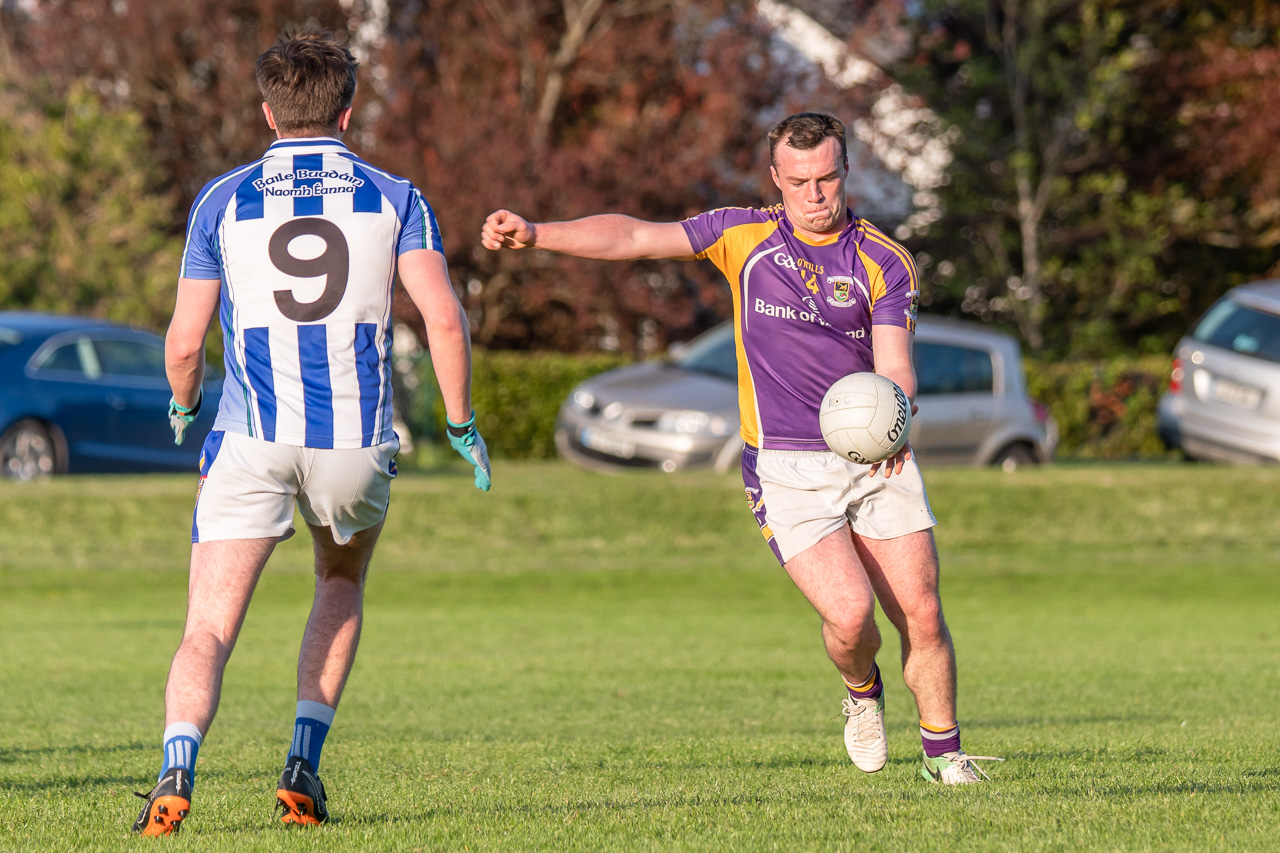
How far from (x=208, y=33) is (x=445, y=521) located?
11.9 meters

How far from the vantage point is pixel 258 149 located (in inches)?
941

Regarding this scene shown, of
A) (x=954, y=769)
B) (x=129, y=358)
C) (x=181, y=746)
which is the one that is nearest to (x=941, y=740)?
(x=954, y=769)

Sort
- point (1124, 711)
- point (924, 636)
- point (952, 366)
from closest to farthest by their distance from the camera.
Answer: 1. point (924, 636)
2. point (1124, 711)
3. point (952, 366)

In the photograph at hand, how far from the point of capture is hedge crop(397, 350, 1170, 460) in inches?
850

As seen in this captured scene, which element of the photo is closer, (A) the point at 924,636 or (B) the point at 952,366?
(A) the point at 924,636

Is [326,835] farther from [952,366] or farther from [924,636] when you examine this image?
[952,366]

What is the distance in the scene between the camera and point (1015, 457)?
1731cm

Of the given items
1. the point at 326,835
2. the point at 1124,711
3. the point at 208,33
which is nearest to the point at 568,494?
the point at 1124,711

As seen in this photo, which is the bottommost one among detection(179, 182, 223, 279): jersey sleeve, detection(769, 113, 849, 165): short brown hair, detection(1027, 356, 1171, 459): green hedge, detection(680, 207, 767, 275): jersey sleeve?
detection(1027, 356, 1171, 459): green hedge

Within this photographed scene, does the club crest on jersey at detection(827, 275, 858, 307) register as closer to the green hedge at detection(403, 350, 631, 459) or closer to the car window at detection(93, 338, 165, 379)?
the car window at detection(93, 338, 165, 379)

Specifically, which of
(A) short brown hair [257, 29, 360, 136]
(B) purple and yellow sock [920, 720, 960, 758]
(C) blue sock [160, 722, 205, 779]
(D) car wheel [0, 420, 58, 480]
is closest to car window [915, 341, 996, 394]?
(D) car wheel [0, 420, 58, 480]

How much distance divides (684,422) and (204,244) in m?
11.3

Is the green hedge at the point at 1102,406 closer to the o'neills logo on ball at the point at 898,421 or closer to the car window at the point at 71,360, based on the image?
the car window at the point at 71,360

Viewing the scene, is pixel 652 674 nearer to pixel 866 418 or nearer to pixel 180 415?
pixel 866 418
